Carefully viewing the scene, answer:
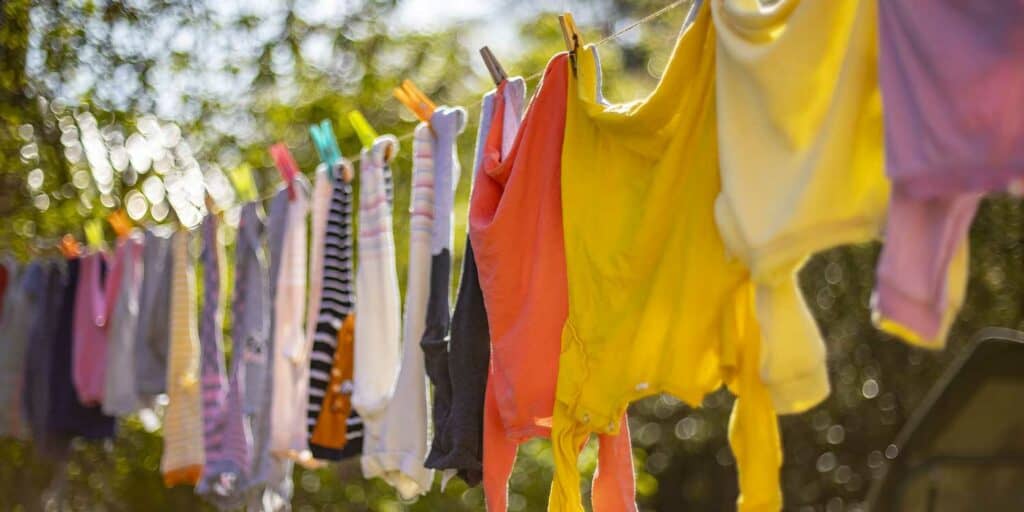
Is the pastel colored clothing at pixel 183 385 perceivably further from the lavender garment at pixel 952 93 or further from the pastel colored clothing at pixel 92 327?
the lavender garment at pixel 952 93

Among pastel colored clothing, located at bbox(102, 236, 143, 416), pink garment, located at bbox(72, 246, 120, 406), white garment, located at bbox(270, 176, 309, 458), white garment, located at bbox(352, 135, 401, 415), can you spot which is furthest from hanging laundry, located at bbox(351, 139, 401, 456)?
pink garment, located at bbox(72, 246, 120, 406)

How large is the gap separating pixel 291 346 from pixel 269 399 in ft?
0.46

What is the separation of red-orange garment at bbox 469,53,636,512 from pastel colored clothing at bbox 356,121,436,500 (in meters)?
0.31

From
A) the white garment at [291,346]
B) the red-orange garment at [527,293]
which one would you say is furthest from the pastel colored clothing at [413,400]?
the white garment at [291,346]

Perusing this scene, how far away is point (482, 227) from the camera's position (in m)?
2.58

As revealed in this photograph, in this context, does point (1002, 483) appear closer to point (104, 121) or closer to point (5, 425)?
point (5, 425)

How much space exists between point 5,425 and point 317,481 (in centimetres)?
223

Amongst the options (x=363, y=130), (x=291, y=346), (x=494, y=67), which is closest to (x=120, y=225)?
(x=291, y=346)

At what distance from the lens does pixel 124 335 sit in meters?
4.02

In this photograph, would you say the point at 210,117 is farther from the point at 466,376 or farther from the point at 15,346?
the point at 466,376

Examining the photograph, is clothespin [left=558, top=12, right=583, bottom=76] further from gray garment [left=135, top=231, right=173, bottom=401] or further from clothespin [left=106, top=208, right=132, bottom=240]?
clothespin [left=106, top=208, right=132, bottom=240]

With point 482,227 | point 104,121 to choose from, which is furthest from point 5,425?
point 482,227

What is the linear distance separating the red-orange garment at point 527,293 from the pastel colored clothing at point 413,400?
12.1 inches

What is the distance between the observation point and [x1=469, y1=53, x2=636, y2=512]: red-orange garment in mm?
2463
